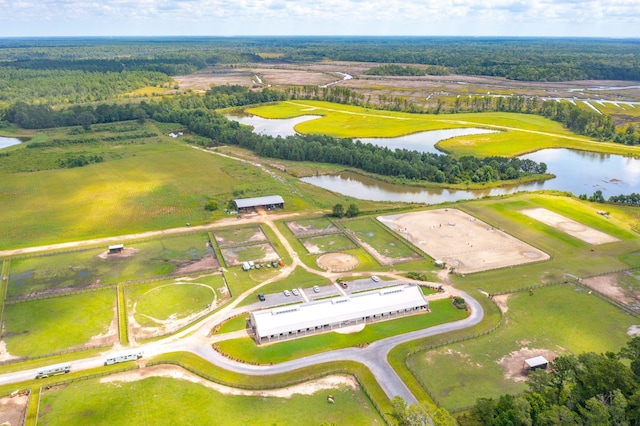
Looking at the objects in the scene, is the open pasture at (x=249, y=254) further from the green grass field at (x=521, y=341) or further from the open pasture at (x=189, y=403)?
the green grass field at (x=521, y=341)

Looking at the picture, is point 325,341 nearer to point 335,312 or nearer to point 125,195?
point 335,312

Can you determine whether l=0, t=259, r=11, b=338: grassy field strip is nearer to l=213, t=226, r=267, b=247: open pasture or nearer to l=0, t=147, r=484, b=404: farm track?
l=0, t=147, r=484, b=404: farm track

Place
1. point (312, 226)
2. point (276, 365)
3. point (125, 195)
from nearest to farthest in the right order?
point (276, 365) → point (312, 226) → point (125, 195)

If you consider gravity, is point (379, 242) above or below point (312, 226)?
below

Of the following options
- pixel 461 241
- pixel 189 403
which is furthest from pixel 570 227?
pixel 189 403

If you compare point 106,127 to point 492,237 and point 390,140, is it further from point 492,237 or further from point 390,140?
point 492,237

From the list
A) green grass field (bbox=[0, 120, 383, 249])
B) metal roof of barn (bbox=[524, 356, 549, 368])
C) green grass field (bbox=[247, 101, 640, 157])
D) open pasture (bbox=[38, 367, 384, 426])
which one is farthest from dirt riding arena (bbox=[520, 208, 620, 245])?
open pasture (bbox=[38, 367, 384, 426])

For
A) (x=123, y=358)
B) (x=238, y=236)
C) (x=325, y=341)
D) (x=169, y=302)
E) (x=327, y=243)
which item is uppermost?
(x=238, y=236)
